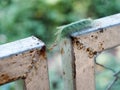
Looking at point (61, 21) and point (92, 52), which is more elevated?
point (92, 52)

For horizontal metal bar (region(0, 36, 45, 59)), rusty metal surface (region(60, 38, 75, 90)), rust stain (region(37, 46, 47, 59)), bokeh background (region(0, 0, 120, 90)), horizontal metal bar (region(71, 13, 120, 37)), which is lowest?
bokeh background (region(0, 0, 120, 90))

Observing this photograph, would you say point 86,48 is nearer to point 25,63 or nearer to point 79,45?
point 79,45

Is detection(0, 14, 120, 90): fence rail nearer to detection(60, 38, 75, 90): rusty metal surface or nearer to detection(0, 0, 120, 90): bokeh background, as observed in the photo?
detection(60, 38, 75, 90): rusty metal surface

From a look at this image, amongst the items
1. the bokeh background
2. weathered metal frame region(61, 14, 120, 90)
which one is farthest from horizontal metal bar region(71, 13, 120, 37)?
the bokeh background

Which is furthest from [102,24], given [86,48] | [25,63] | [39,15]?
[39,15]

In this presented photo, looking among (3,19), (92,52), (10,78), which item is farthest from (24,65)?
(3,19)

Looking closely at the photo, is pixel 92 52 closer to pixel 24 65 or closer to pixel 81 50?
pixel 81 50
